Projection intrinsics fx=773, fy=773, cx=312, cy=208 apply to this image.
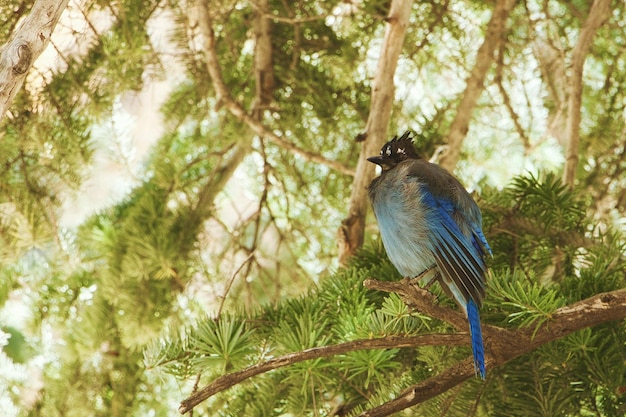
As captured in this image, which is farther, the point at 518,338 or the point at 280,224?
the point at 280,224

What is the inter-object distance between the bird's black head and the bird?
7 centimetres

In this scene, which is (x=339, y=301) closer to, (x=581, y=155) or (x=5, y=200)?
(x=5, y=200)

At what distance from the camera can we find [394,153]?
2057mm

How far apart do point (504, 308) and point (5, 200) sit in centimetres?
131

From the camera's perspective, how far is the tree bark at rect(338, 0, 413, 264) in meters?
2.08

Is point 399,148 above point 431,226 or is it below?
above

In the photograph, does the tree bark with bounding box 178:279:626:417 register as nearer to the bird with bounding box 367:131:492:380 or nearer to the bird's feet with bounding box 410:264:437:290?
the bird with bounding box 367:131:492:380

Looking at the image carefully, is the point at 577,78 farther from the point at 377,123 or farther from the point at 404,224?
the point at 404,224

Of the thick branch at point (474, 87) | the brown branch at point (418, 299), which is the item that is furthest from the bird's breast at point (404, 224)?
the thick branch at point (474, 87)

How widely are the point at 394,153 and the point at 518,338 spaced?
29.8 inches

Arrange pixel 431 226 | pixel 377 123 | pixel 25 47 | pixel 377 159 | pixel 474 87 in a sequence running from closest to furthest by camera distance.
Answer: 1. pixel 25 47
2. pixel 431 226
3. pixel 377 159
4. pixel 377 123
5. pixel 474 87

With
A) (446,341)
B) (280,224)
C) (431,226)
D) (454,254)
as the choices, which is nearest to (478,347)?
(446,341)

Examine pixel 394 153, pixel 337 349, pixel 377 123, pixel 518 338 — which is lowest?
pixel 518 338

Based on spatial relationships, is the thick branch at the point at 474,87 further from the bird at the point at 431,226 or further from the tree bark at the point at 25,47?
the tree bark at the point at 25,47
